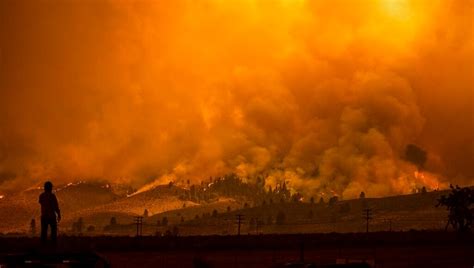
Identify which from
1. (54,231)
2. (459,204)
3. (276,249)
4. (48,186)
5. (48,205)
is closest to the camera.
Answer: (54,231)

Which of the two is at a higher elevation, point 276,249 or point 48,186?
point 48,186

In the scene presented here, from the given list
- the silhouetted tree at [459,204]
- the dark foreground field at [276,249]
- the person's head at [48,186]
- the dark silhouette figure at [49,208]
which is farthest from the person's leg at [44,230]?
the silhouetted tree at [459,204]

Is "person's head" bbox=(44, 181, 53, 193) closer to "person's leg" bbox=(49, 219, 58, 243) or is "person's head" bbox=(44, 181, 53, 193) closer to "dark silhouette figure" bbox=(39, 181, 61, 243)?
"dark silhouette figure" bbox=(39, 181, 61, 243)

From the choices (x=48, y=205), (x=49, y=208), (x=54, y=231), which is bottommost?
(x=54, y=231)

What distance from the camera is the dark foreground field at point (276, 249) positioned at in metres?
47.2

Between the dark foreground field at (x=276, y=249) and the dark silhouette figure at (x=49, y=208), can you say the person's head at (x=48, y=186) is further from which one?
the dark foreground field at (x=276, y=249)

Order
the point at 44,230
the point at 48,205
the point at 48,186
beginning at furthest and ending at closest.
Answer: the point at 48,205
the point at 48,186
the point at 44,230

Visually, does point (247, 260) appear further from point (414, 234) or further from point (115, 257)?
point (414, 234)

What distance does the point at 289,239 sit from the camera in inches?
2785

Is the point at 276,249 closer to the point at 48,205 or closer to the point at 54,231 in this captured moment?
the point at 48,205

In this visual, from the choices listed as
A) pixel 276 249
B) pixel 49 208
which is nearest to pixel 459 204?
pixel 276 249

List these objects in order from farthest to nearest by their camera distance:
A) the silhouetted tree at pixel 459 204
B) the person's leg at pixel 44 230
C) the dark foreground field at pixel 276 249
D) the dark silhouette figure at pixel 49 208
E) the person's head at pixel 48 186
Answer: the silhouetted tree at pixel 459 204
the dark foreground field at pixel 276 249
the dark silhouette figure at pixel 49 208
the person's head at pixel 48 186
the person's leg at pixel 44 230

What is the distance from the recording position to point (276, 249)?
201ft

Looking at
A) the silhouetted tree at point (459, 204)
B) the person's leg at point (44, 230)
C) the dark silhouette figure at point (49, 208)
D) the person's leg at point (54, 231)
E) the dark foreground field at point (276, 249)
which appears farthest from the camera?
the silhouetted tree at point (459, 204)
